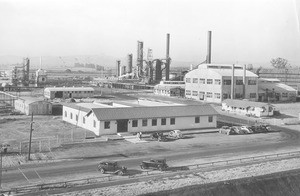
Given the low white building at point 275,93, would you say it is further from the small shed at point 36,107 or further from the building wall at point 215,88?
the small shed at point 36,107

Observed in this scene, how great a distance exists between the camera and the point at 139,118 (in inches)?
1672

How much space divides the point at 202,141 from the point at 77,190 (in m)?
19.1

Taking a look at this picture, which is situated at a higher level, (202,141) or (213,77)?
(213,77)

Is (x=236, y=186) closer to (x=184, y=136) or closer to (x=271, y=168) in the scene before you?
(x=271, y=168)

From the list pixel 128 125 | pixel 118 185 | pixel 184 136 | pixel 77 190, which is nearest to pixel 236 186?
pixel 118 185

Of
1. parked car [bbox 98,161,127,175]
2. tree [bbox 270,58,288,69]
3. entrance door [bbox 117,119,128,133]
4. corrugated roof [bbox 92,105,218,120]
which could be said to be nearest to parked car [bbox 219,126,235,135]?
corrugated roof [bbox 92,105,218,120]

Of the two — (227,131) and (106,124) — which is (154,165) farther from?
(227,131)

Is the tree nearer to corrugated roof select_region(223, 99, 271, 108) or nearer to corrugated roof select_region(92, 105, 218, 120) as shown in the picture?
corrugated roof select_region(223, 99, 271, 108)

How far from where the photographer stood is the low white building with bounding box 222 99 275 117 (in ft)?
193

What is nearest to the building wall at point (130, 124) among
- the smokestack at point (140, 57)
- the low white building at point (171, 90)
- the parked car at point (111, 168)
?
the parked car at point (111, 168)

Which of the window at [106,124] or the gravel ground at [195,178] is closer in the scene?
the gravel ground at [195,178]

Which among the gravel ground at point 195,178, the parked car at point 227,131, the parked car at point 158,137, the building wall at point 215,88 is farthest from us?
the building wall at point 215,88

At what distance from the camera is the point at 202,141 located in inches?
1537

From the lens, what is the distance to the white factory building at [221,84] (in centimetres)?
7719
